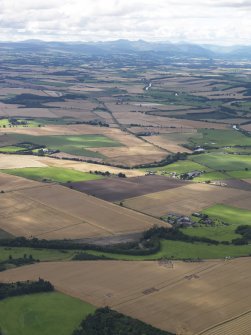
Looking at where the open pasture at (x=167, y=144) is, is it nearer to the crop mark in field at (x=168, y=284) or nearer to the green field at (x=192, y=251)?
the green field at (x=192, y=251)

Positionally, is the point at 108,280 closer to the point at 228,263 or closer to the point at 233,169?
the point at 228,263

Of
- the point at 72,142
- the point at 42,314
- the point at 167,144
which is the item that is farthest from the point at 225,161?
the point at 42,314

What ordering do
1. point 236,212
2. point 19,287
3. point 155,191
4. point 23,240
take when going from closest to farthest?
point 19,287 → point 23,240 → point 236,212 → point 155,191

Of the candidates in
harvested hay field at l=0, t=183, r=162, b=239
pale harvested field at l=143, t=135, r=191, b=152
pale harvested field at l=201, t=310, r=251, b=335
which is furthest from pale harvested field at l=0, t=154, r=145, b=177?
pale harvested field at l=201, t=310, r=251, b=335

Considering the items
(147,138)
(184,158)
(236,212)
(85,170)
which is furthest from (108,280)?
(147,138)

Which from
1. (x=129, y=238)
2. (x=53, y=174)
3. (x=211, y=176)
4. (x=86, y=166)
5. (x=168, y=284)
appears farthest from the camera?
(x=86, y=166)

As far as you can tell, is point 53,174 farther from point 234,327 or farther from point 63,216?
point 234,327
